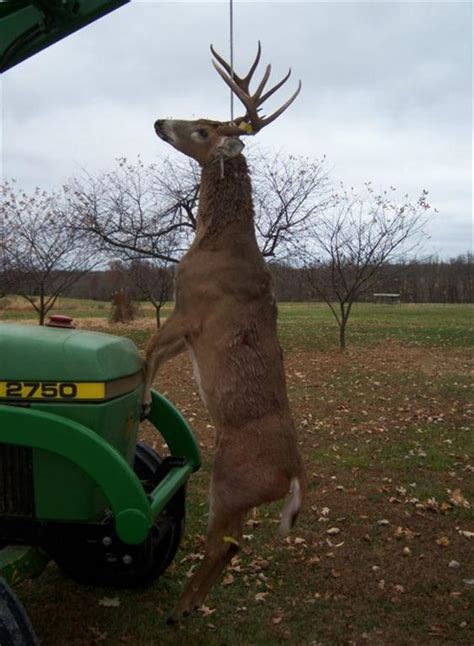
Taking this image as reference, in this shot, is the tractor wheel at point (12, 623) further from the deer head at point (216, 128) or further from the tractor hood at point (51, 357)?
the deer head at point (216, 128)

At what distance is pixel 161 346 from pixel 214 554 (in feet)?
3.77

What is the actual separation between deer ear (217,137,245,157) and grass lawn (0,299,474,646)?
271 centimetres

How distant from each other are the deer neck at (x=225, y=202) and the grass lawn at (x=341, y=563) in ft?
7.44

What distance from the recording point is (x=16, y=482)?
3129 mm

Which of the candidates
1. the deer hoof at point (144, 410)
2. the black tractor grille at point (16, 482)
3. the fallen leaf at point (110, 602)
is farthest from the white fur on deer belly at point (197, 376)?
the fallen leaf at point (110, 602)

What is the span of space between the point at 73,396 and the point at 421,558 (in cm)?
306

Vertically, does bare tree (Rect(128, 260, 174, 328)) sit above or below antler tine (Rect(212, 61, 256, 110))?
below

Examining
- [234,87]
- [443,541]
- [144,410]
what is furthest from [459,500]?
[234,87]

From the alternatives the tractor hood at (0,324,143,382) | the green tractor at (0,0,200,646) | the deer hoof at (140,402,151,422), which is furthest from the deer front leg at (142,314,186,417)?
the tractor hood at (0,324,143,382)

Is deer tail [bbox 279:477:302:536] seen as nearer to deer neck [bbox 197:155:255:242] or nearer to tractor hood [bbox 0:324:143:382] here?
tractor hood [bbox 0:324:143:382]

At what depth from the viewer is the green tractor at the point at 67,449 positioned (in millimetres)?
2793

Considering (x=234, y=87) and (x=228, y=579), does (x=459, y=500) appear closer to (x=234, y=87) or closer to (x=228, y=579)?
(x=228, y=579)

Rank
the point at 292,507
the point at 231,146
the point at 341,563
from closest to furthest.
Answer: the point at 292,507 < the point at 231,146 < the point at 341,563

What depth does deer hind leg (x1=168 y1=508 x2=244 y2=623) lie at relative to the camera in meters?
3.47
